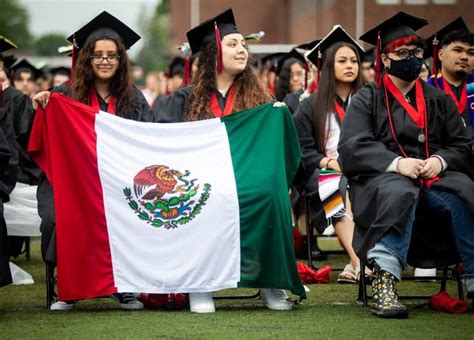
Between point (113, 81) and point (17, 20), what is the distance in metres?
112

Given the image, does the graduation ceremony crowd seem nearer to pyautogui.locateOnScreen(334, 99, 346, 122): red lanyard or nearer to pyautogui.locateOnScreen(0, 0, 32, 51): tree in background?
pyautogui.locateOnScreen(334, 99, 346, 122): red lanyard

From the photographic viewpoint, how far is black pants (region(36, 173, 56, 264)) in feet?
25.1

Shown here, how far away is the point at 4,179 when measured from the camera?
7.98 metres

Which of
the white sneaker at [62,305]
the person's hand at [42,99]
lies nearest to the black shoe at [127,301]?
the white sneaker at [62,305]

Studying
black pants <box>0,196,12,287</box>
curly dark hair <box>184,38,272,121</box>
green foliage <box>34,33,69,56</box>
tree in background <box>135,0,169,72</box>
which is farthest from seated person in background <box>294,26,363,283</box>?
tree in background <box>135,0,169,72</box>

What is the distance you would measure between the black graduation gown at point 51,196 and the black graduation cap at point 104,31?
1.19 ft

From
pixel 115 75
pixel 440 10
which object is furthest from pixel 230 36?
pixel 440 10

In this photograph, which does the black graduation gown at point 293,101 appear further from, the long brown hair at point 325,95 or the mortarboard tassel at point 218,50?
the mortarboard tassel at point 218,50

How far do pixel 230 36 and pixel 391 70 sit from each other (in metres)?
1.24

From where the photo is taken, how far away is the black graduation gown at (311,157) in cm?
995

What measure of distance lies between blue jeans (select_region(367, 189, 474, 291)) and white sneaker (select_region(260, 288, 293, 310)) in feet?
2.28

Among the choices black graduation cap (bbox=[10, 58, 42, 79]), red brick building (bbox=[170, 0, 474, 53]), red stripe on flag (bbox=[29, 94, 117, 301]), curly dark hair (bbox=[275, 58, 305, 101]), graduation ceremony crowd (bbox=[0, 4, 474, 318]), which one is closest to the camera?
graduation ceremony crowd (bbox=[0, 4, 474, 318])

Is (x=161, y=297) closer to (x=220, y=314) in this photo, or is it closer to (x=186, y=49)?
(x=220, y=314)

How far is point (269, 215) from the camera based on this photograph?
745cm
